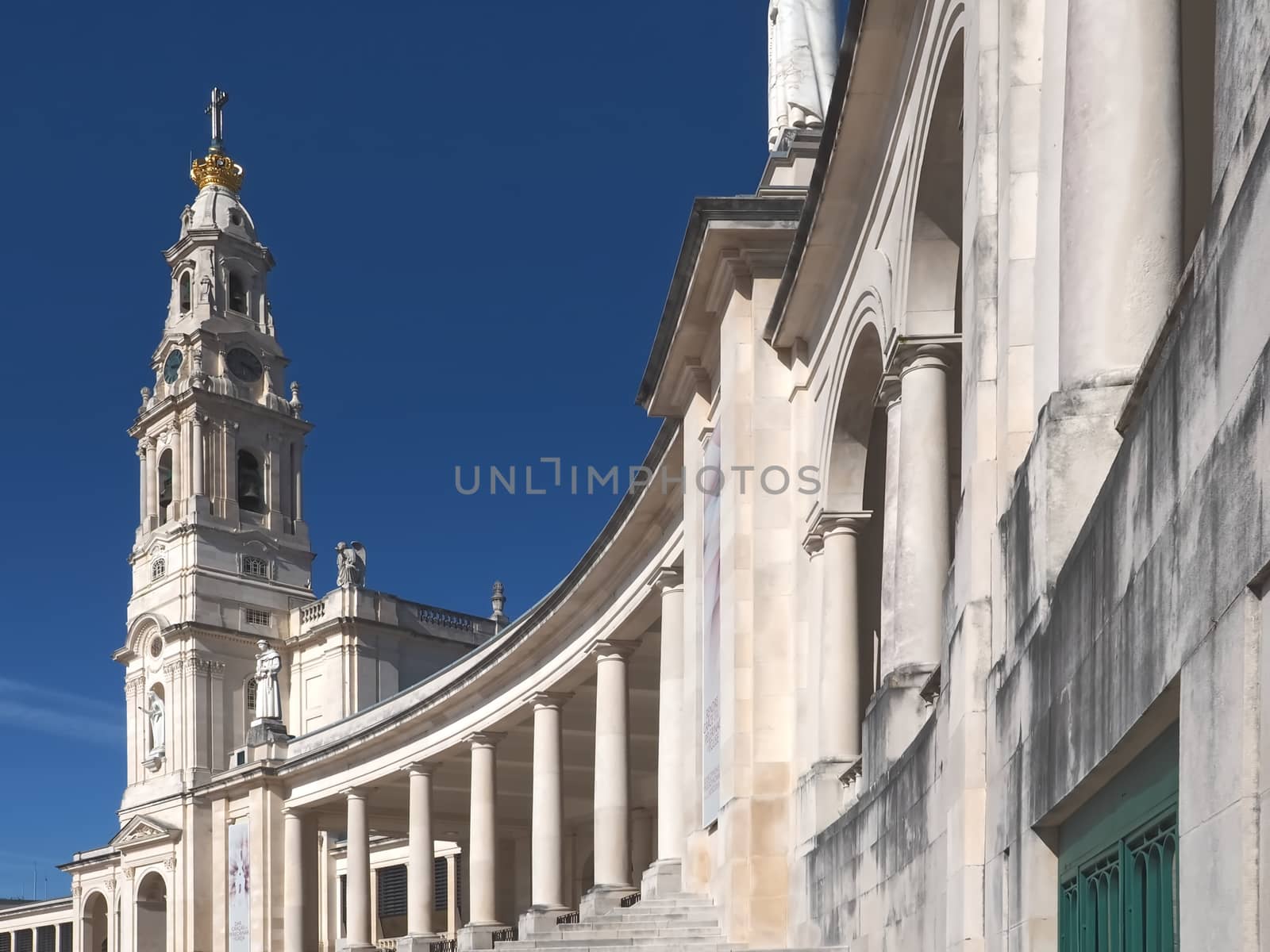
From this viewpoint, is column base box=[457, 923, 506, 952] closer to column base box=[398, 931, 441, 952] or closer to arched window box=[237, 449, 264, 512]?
column base box=[398, 931, 441, 952]

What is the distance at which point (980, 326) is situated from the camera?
45.2 ft

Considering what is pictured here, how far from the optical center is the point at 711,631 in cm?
2892

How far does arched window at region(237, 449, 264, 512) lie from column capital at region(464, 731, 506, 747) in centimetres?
4338

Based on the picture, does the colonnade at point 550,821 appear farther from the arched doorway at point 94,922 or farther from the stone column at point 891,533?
the arched doorway at point 94,922

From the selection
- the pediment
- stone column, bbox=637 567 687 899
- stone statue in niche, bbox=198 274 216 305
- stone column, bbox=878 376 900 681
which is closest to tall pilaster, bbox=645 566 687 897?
stone column, bbox=637 567 687 899

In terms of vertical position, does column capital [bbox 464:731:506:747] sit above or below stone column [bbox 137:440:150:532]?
below

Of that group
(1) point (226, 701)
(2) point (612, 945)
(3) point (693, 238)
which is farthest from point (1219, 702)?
(1) point (226, 701)

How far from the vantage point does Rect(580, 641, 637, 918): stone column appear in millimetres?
41781

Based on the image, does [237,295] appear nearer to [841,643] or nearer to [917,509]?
[841,643]

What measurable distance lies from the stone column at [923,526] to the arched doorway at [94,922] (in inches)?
3348

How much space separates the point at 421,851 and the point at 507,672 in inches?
394

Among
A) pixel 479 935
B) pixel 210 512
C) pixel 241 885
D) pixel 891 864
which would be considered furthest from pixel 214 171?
pixel 891 864

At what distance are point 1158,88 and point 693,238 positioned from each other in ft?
52.6

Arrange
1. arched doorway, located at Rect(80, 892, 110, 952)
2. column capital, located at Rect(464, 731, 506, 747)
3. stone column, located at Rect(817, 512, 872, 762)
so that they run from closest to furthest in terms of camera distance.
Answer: stone column, located at Rect(817, 512, 872, 762), column capital, located at Rect(464, 731, 506, 747), arched doorway, located at Rect(80, 892, 110, 952)
